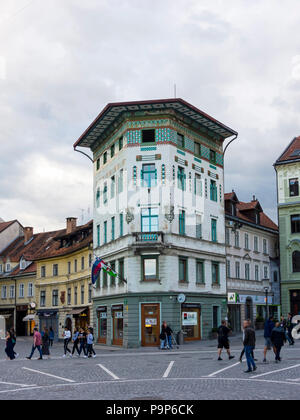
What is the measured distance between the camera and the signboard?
4053 cm

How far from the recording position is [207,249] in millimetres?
44062

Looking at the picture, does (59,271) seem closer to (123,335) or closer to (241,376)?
(123,335)

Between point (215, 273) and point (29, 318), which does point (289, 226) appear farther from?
point (29, 318)

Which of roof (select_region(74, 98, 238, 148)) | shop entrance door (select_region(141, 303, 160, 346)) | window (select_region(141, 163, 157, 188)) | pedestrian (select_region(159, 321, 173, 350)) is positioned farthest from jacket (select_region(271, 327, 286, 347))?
roof (select_region(74, 98, 238, 148))

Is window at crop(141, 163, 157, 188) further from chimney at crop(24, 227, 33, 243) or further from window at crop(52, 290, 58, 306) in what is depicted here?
chimney at crop(24, 227, 33, 243)

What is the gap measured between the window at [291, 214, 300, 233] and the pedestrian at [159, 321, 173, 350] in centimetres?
2421

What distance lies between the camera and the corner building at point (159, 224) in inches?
1555

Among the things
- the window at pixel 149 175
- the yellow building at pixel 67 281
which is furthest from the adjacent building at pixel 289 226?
the window at pixel 149 175

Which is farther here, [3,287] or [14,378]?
[3,287]

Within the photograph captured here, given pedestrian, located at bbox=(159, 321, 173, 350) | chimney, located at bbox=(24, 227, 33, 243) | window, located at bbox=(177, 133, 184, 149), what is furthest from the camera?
chimney, located at bbox=(24, 227, 33, 243)

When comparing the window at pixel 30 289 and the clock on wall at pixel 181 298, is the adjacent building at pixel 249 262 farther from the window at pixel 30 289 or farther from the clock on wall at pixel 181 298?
the window at pixel 30 289

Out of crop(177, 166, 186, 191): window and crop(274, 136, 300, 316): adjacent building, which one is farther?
crop(274, 136, 300, 316): adjacent building
